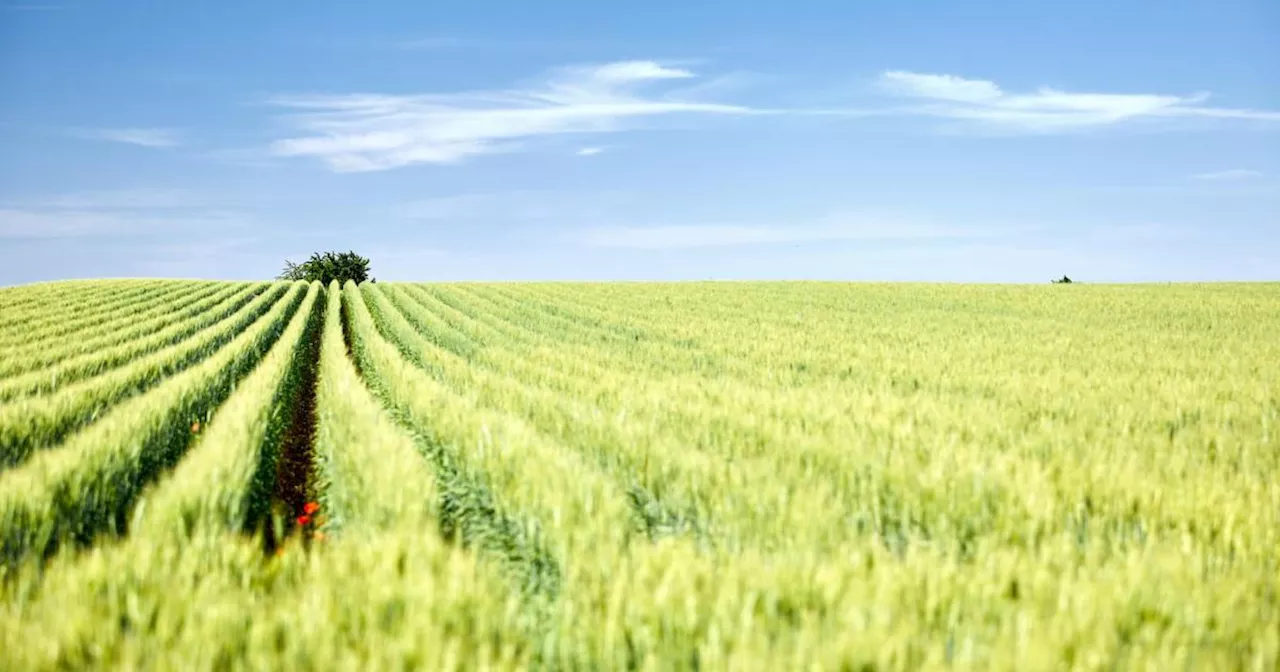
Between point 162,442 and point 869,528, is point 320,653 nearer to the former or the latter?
point 869,528

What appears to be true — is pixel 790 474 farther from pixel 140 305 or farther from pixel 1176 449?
pixel 140 305

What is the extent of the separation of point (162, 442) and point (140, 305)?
79.0 feet

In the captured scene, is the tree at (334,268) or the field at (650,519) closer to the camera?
the field at (650,519)

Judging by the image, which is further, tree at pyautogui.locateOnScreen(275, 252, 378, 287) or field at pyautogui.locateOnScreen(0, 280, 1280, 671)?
tree at pyautogui.locateOnScreen(275, 252, 378, 287)

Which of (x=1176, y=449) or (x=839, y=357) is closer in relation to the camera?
(x=1176, y=449)

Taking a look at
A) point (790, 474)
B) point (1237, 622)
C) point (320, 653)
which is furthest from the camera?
point (790, 474)

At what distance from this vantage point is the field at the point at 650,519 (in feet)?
9.50

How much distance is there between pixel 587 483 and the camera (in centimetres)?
499

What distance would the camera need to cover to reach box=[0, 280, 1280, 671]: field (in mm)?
2895

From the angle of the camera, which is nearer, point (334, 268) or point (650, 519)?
point (650, 519)

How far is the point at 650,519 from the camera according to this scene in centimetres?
537

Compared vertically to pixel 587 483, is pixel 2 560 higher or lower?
lower

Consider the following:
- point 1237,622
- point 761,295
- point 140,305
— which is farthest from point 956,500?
point 761,295

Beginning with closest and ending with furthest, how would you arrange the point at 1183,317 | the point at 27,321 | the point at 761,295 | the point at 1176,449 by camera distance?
A: 1. the point at 1176,449
2. the point at 27,321
3. the point at 1183,317
4. the point at 761,295
